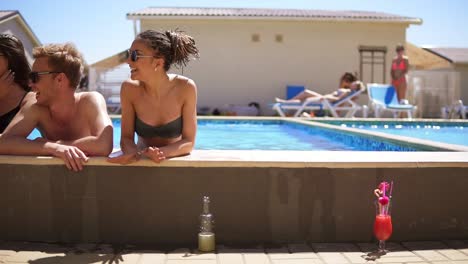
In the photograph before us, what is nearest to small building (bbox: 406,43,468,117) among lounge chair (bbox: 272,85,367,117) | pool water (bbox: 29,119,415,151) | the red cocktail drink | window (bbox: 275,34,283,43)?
lounge chair (bbox: 272,85,367,117)

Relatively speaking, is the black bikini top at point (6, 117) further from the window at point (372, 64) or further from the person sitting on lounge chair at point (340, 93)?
the window at point (372, 64)

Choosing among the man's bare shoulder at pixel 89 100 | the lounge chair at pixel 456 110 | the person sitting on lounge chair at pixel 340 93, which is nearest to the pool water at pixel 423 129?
the person sitting on lounge chair at pixel 340 93

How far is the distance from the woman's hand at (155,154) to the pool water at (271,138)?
3086 mm

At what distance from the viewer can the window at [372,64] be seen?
17.3m

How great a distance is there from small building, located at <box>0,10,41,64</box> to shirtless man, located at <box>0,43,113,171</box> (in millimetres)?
16126

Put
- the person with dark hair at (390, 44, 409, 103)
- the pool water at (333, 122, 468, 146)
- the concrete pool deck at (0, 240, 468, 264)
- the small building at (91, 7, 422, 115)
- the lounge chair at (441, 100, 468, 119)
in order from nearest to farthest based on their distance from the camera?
the concrete pool deck at (0, 240, 468, 264), the pool water at (333, 122, 468, 146), the person with dark hair at (390, 44, 409, 103), the lounge chair at (441, 100, 468, 119), the small building at (91, 7, 422, 115)

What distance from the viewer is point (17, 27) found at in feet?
68.9

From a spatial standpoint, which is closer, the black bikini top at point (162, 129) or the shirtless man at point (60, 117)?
the shirtless man at point (60, 117)

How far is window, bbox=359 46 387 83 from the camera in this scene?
1727cm

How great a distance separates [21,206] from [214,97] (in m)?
14.3

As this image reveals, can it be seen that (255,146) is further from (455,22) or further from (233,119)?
(455,22)

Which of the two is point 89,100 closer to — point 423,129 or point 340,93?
point 423,129

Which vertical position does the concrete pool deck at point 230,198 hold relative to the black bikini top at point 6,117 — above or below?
below

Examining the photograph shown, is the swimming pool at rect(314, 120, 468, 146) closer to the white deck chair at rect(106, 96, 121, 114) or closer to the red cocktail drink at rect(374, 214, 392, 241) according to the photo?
the red cocktail drink at rect(374, 214, 392, 241)
